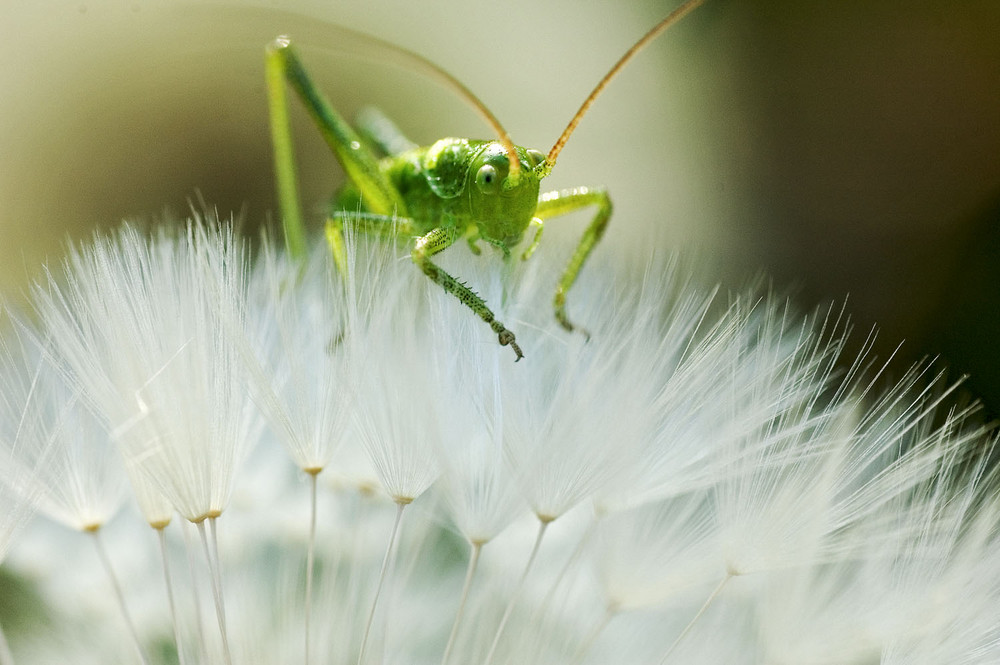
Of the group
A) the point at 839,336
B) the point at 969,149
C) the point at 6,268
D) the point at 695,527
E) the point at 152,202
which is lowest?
the point at 6,268

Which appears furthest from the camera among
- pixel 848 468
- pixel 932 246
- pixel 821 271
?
pixel 821 271

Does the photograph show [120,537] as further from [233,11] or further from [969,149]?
[969,149]

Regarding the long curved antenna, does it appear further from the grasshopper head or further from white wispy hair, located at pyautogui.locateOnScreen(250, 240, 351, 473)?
white wispy hair, located at pyautogui.locateOnScreen(250, 240, 351, 473)

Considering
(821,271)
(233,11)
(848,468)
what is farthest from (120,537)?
(821,271)

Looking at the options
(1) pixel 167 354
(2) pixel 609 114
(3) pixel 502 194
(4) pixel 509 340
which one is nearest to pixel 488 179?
(3) pixel 502 194

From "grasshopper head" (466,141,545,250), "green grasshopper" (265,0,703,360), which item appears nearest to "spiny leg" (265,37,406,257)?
"green grasshopper" (265,0,703,360)

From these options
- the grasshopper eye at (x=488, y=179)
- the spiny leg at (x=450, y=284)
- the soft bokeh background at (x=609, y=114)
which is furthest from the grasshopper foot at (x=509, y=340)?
the soft bokeh background at (x=609, y=114)
